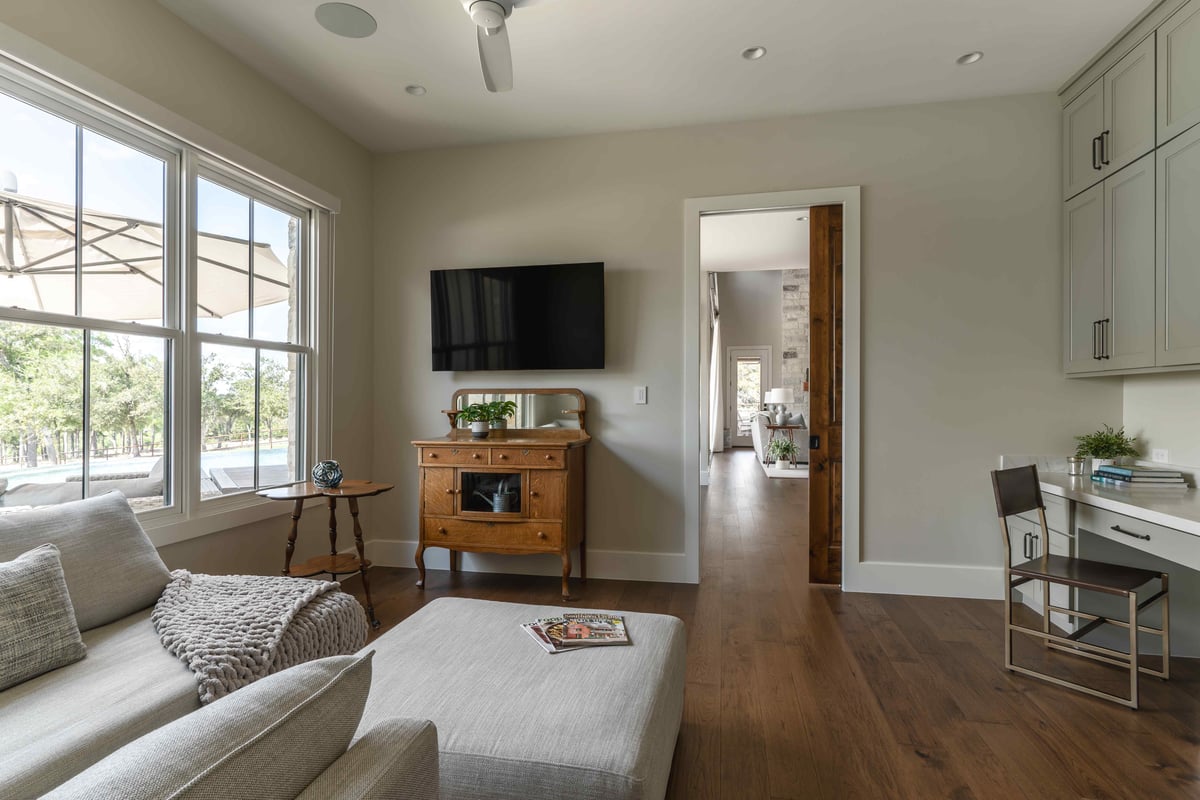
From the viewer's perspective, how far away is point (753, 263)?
8.53 metres

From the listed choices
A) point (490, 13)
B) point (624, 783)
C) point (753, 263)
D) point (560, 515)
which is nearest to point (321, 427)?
point (560, 515)

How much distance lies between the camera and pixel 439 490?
338 centimetres

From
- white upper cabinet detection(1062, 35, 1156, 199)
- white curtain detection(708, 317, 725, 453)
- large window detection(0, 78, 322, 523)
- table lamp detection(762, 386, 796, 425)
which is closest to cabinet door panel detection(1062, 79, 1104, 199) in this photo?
white upper cabinet detection(1062, 35, 1156, 199)

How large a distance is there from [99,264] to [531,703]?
2.40 meters

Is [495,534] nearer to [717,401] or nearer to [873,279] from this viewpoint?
[873,279]

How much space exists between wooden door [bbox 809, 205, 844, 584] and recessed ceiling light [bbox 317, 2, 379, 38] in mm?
2507

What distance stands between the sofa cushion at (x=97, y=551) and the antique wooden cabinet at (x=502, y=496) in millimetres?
1563

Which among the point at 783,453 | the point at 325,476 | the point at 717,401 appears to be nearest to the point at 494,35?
the point at 325,476

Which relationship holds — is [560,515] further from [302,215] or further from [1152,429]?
[1152,429]

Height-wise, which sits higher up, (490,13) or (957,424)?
(490,13)

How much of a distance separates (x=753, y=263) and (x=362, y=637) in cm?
779

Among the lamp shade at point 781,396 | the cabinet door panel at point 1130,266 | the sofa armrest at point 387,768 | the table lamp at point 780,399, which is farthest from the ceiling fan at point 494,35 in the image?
the lamp shade at point 781,396

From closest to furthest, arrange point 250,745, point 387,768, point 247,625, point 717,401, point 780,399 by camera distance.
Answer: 1. point 250,745
2. point 387,768
3. point 247,625
4. point 780,399
5. point 717,401

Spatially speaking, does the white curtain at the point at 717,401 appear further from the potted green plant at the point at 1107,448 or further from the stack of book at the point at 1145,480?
the stack of book at the point at 1145,480
